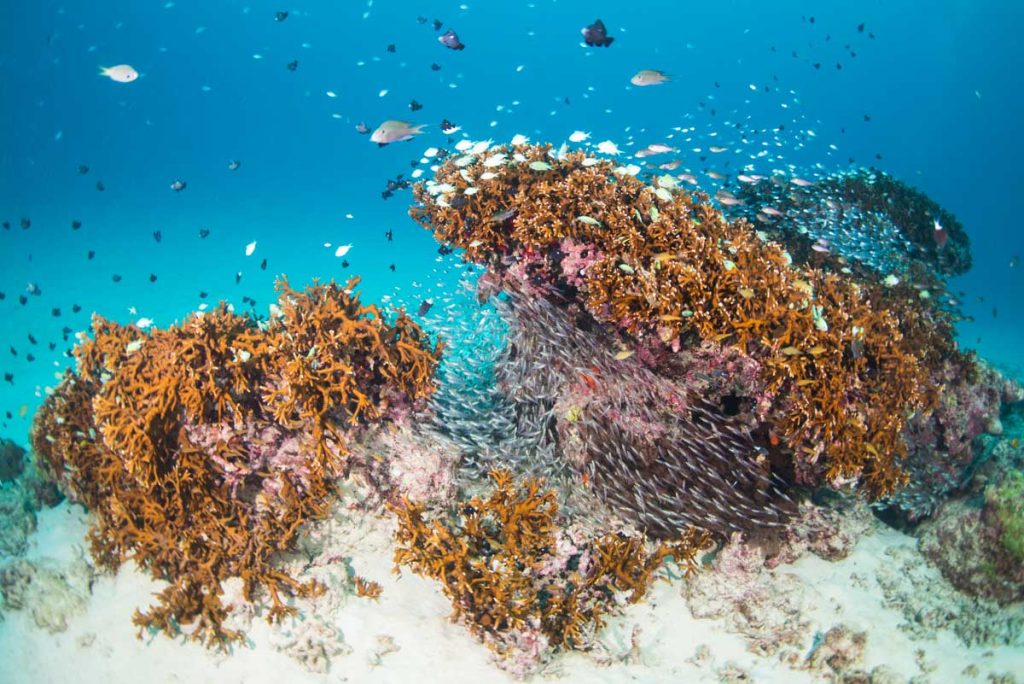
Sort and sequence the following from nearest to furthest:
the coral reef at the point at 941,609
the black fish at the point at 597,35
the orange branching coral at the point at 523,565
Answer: the orange branching coral at the point at 523,565 → the coral reef at the point at 941,609 → the black fish at the point at 597,35

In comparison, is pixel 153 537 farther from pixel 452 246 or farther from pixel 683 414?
pixel 683 414

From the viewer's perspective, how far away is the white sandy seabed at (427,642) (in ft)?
17.6

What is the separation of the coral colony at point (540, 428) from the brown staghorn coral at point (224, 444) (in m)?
0.03

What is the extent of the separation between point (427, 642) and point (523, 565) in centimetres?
131

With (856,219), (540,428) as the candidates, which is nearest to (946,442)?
(856,219)

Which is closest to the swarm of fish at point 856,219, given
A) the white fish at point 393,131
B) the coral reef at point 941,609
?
the coral reef at point 941,609

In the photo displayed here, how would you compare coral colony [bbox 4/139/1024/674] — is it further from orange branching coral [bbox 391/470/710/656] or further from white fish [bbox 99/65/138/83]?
white fish [bbox 99/65/138/83]

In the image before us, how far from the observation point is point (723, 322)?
552 centimetres

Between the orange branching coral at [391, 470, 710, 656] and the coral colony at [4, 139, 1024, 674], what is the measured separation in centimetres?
3

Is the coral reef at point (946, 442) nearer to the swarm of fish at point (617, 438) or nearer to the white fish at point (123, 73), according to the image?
the swarm of fish at point (617, 438)

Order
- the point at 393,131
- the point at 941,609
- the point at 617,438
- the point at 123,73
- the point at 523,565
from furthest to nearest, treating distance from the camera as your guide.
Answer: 1. the point at 123,73
2. the point at 393,131
3. the point at 941,609
4. the point at 617,438
5. the point at 523,565

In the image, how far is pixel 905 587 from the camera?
21.2 ft

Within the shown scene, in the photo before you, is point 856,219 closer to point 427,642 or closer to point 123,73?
point 427,642

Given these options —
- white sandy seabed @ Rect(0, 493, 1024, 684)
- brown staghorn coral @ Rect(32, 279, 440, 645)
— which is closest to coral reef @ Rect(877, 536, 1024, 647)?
white sandy seabed @ Rect(0, 493, 1024, 684)
